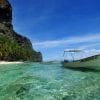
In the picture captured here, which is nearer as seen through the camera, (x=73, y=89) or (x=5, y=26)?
(x=73, y=89)

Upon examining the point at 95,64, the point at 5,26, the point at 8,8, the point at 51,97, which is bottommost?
the point at 51,97

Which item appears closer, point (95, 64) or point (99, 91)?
point (99, 91)

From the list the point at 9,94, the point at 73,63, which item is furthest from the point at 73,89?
the point at 73,63

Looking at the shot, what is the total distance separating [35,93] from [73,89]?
383 centimetres

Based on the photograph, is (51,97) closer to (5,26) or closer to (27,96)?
(27,96)

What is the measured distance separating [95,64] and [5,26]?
142610mm

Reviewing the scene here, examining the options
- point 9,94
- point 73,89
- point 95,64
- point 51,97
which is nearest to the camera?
point 51,97

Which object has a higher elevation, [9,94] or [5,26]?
[5,26]

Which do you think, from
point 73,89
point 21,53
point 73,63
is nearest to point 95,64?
point 73,63

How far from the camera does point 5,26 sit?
638 ft

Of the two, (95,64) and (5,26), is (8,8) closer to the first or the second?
(5,26)

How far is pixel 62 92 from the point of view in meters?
24.6

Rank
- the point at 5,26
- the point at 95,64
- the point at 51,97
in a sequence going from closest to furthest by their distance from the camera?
the point at 51,97 → the point at 95,64 → the point at 5,26

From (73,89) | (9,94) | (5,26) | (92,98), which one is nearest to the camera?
(92,98)
